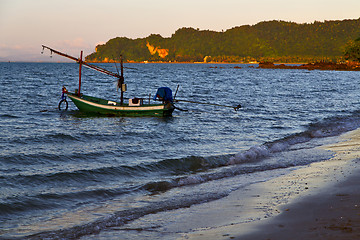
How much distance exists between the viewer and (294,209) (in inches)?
364

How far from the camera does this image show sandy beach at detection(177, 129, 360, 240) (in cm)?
774

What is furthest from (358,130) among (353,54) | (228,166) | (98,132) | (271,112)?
(353,54)

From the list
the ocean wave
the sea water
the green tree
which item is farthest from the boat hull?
the green tree

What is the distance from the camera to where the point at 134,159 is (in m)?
18.0

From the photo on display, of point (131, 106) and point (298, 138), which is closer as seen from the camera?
point (298, 138)

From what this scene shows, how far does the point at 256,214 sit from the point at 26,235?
5.32 m

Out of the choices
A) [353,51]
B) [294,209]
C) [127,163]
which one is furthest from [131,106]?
[353,51]

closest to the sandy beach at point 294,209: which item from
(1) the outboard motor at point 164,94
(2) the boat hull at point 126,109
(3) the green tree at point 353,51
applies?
(2) the boat hull at point 126,109

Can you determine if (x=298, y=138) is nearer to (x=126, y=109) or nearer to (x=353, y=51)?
(x=126, y=109)

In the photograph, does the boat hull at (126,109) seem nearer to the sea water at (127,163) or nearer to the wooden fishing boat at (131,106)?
the wooden fishing boat at (131,106)

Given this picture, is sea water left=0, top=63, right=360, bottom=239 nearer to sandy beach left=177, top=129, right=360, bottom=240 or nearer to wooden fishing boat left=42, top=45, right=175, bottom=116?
sandy beach left=177, top=129, right=360, bottom=240

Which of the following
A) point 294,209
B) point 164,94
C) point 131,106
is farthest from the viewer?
point 164,94

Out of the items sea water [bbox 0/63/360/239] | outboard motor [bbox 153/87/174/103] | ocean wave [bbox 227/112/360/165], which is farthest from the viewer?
outboard motor [bbox 153/87/174/103]

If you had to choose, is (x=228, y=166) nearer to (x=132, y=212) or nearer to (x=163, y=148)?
(x=163, y=148)
